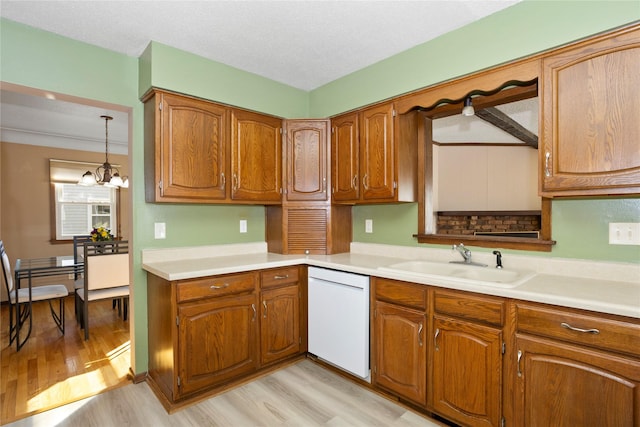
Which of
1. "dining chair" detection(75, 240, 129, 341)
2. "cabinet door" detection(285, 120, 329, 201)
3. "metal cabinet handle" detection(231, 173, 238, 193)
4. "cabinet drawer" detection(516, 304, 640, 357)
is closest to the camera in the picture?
"cabinet drawer" detection(516, 304, 640, 357)

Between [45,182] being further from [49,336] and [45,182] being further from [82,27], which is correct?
[82,27]

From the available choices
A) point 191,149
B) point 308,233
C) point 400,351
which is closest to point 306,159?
point 308,233

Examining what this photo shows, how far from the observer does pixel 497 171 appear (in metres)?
4.00

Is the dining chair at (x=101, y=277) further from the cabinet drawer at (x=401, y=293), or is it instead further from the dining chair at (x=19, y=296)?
the cabinet drawer at (x=401, y=293)

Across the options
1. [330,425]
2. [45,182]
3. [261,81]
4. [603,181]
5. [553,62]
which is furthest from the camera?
[45,182]

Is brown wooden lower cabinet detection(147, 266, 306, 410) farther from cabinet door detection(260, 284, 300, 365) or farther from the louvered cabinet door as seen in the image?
the louvered cabinet door

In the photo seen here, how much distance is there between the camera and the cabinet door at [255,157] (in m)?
2.60

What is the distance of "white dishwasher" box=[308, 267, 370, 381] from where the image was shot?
2.21 meters

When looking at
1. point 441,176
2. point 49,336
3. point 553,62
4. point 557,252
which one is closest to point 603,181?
point 557,252

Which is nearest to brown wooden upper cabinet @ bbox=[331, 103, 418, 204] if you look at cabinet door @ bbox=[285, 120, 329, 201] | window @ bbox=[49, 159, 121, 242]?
cabinet door @ bbox=[285, 120, 329, 201]

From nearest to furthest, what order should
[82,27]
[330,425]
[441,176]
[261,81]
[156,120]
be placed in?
1. [330,425]
2. [82,27]
3. [156,120]
4. [261,81]
5. [441,176]

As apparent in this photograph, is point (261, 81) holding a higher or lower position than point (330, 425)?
higher

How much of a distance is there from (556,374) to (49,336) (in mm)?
4258

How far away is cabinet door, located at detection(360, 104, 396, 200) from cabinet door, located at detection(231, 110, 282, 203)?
761 millimetres
